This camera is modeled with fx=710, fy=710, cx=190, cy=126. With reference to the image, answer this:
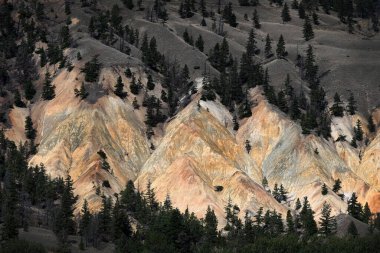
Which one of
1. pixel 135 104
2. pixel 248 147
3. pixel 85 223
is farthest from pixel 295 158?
pixel 85 223

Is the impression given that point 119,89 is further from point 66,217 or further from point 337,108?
point 66,217

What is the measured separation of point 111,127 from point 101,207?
103ft

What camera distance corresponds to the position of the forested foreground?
119m

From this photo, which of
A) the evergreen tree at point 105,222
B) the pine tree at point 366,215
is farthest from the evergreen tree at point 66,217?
the pine tree at point 366,215

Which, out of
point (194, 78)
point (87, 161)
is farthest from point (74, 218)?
point (194, 78)

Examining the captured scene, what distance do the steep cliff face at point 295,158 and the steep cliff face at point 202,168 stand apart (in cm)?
417

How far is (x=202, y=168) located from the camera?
516 ft

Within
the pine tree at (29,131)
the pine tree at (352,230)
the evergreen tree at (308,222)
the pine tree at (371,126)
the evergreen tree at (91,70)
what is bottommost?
the pine tree at (29,131)

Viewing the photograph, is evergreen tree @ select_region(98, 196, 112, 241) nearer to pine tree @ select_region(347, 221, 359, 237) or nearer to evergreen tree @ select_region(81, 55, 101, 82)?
pine tree @ select_region(347, 221, 359, 237)

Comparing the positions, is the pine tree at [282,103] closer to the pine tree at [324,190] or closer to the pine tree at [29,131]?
the pine tree at [324,190]

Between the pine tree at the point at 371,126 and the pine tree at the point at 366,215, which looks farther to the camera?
the pine tree at the point at 371,126

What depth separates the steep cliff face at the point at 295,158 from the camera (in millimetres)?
153875

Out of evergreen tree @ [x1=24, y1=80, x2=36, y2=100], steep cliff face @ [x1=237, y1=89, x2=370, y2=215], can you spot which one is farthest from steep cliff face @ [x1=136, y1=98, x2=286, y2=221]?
evergreen tree @ [x1=24, y1=80, x2=36, y2=100]

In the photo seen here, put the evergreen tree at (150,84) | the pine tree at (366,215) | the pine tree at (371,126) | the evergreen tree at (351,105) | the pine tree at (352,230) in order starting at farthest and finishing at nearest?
the evergreen tree at (150,84), the evergreen tree at (351,105), the pine tree at (371,126), the pine tree at (366,215), the pine tree at (352,230)
